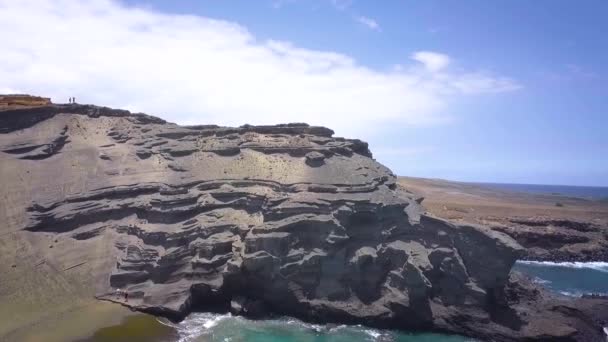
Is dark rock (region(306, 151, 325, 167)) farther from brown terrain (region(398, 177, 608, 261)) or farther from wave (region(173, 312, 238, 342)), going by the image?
brown terrain (region(398, 177, 608, 261))

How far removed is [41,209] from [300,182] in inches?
798

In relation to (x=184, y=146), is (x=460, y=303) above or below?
below

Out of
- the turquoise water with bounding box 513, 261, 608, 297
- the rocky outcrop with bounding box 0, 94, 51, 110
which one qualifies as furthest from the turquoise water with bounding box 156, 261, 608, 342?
the rocky outcrop with bounding box 0, 94, 51, 110

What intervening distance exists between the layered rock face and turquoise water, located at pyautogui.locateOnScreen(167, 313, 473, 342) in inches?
35.9

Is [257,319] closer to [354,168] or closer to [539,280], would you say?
[354,168]

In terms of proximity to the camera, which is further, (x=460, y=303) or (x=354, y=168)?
(x=354, y=168)

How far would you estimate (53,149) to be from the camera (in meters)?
42.4

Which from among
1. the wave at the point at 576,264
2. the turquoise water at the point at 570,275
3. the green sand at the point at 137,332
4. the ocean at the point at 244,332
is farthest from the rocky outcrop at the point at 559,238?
the green sand at the point at 137,332

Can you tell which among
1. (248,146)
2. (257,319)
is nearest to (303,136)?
(248,146)

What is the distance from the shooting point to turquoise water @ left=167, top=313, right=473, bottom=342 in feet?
94.6

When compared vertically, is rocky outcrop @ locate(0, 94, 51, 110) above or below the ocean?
above

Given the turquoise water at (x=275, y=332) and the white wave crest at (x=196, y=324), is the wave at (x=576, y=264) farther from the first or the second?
the white wave crest at (x=196, y=324)

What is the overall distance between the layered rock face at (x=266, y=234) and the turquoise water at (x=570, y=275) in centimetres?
1047

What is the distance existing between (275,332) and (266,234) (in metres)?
6.71
